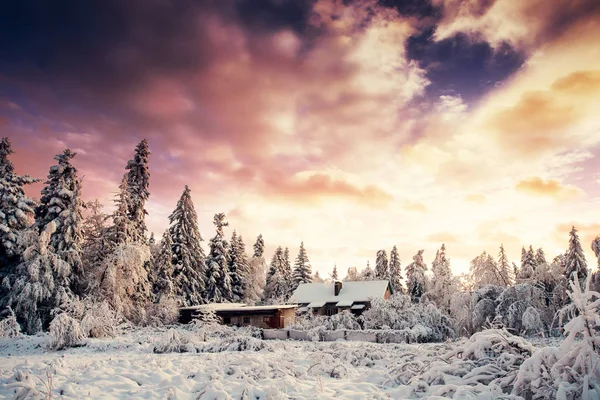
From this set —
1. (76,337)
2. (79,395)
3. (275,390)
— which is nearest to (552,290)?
(275,390)

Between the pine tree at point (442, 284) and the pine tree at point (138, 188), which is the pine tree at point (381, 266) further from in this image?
the pine tree at point (138, 188)

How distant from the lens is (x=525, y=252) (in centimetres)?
5766

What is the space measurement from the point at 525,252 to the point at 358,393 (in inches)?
2411

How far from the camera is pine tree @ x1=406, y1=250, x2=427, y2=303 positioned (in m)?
57.4

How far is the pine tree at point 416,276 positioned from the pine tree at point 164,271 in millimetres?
36558

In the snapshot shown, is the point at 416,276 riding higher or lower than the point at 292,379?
higher

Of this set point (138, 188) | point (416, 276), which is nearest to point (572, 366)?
point (138, 188)

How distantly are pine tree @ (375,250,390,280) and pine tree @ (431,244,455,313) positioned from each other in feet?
28.8

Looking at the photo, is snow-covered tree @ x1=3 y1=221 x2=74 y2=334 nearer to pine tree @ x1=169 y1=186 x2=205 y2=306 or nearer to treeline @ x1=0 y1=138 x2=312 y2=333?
treeline @ x1=0 y1=138 x2=312 y2=333

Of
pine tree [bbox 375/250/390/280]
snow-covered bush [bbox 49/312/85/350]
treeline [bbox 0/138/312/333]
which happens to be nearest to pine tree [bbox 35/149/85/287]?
treeline [bbox 0/138/312/333]

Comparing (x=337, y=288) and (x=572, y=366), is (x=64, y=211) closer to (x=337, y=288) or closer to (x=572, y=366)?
(x=572, y=366)

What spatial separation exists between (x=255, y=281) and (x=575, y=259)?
126 feet

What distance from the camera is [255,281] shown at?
176 feet

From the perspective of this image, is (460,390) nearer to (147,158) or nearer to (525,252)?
(147,158)
